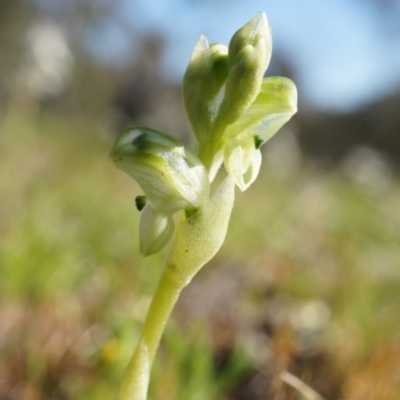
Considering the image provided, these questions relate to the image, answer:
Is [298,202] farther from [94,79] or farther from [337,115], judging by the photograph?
[337,115]

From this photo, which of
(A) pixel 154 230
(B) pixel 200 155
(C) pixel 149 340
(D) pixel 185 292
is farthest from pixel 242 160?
(D) pixel 185 292

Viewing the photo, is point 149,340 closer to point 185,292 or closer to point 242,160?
point 242,160

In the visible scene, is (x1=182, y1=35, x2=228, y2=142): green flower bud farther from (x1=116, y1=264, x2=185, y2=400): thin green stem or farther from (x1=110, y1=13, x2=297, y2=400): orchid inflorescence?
(x1=116, y1=264, x2=185, y2=400): thin green stem

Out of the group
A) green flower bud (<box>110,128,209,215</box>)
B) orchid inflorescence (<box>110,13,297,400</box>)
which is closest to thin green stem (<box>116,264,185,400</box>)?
orchid inflorescence (<box>110,13,297,400</box>)

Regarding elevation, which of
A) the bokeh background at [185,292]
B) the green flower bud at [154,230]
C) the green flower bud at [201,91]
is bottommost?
the bokeh background at [185,292]

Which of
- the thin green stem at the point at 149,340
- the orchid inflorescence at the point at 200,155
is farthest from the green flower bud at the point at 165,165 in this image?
the thin green stem at the point at 149,340

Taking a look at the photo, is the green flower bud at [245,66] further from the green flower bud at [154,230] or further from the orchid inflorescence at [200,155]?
the green flower bud at [154,230]

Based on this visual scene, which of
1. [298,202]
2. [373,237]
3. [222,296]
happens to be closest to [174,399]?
[222,296]
